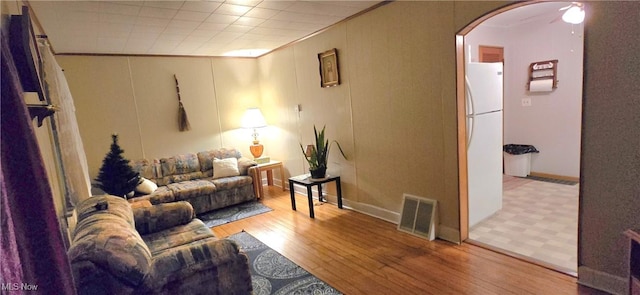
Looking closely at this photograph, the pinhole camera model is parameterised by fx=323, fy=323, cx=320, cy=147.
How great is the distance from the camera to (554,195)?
409 cm

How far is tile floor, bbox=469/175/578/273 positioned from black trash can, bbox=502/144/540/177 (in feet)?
2.07

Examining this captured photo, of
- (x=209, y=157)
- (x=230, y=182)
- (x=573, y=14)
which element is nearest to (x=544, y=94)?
(x=573, y=14)

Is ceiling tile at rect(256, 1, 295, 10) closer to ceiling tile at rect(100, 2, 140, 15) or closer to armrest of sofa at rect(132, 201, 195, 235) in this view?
A: ceiling tile at rect(100, 2, 140, 15)

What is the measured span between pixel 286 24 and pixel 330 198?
2.29 meters

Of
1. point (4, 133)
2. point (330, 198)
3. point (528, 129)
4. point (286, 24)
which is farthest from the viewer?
point (528, 129)

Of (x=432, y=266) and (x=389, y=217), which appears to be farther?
(x=389, y=217)

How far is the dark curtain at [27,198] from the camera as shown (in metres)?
0.89

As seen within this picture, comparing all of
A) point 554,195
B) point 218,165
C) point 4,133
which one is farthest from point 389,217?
point 4,133

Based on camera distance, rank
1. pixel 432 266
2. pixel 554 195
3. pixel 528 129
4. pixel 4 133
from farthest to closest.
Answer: pixel 528 129 < pixel 554 195 < pixel 432 266 < pixel 4 133

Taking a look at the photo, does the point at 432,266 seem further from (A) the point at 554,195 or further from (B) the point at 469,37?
(B) the point at 469,37

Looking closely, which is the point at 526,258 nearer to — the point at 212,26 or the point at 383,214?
the point at 383,214

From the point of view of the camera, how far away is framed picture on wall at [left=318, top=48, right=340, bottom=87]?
12.9 feet

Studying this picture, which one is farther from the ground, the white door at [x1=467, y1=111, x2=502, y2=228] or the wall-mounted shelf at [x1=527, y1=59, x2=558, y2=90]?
the wall-mounted shelf at [x1=527, y1=59, x2=558, y2=90]

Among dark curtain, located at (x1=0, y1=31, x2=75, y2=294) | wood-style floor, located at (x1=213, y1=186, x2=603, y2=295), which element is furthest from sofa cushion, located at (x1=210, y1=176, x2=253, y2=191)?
dark curtain, located at (x1=0, y1=31, x2=75, y2=294)
